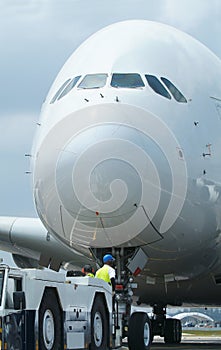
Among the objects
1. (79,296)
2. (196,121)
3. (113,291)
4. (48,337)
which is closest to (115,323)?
(113,291)

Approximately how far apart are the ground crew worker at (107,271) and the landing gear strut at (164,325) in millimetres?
8777

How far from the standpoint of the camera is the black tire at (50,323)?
39.7 feet

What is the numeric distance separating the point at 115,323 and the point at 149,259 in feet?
5.97

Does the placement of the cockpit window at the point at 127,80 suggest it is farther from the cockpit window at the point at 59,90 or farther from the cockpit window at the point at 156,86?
the cockpit window at the point at 59,90

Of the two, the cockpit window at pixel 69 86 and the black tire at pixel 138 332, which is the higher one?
the cockpit window at pixel 69 86

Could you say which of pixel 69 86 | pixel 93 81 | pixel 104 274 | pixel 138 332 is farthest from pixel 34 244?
pixel 138 332

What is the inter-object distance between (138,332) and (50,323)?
104 inches

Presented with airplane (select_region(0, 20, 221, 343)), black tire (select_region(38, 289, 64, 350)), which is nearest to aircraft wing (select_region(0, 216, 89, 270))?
airplane (select_region(0, 20, 221, 343))

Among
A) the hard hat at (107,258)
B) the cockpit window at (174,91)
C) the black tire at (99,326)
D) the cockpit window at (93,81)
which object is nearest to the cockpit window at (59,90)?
the cockpit window at (93,81)

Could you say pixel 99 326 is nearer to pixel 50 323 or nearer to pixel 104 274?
pixel 104 274

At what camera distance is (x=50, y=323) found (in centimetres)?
1248

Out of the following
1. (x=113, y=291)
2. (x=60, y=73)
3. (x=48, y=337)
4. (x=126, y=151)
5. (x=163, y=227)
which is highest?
(x=60, y=73)

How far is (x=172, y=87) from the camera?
16.1 m

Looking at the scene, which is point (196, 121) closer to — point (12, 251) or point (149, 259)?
point (149, 259)
